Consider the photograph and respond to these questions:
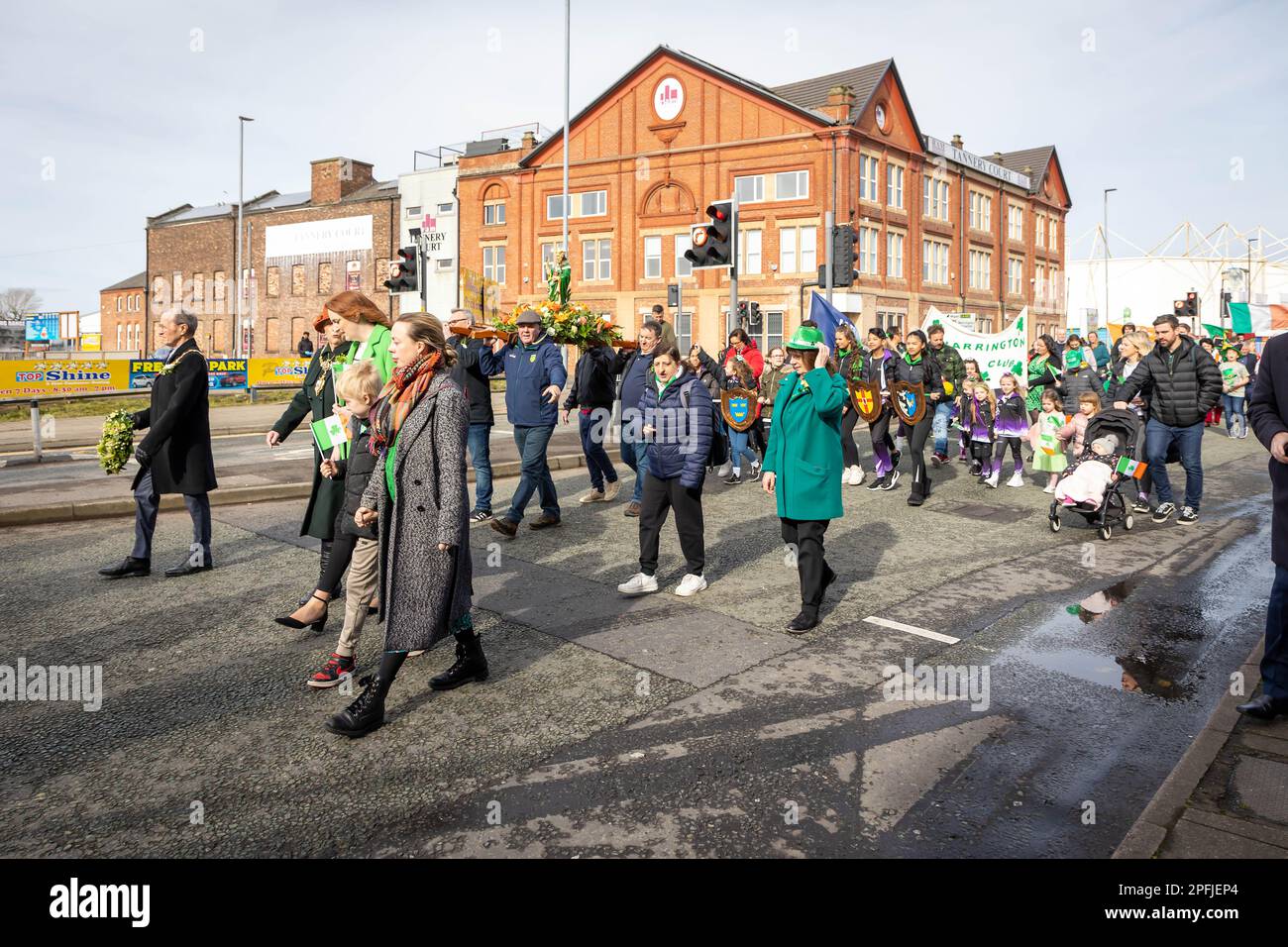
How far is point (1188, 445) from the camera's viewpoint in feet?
33.5

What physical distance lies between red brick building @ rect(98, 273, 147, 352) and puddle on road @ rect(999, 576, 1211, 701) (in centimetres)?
8024

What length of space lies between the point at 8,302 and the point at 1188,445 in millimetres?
106544

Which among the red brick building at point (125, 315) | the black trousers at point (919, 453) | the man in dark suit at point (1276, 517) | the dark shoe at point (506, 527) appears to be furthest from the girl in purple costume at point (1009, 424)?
the red brick building at point (125, 315)

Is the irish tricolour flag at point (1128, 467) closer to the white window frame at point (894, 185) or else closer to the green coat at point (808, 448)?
the green coat at point (808, 448)

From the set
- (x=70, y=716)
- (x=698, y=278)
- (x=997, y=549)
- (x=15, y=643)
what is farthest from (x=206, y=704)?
(x=698, y=278)

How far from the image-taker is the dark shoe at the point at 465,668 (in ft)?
16.8

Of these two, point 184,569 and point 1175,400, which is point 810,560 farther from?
point 1175,400

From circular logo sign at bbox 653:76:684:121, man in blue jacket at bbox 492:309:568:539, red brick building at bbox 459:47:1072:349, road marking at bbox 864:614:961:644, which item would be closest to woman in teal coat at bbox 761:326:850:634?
road marking at bbox 864:614:961:644

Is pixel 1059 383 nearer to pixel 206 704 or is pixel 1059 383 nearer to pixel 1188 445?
pixel 1188 445

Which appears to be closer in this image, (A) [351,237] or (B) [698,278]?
(B) [698,278]

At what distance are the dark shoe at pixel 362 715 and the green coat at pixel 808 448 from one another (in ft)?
9.60

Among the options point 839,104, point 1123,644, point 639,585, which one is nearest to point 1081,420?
point 1123,644

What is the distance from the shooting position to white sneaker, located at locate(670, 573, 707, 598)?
6.98 m
